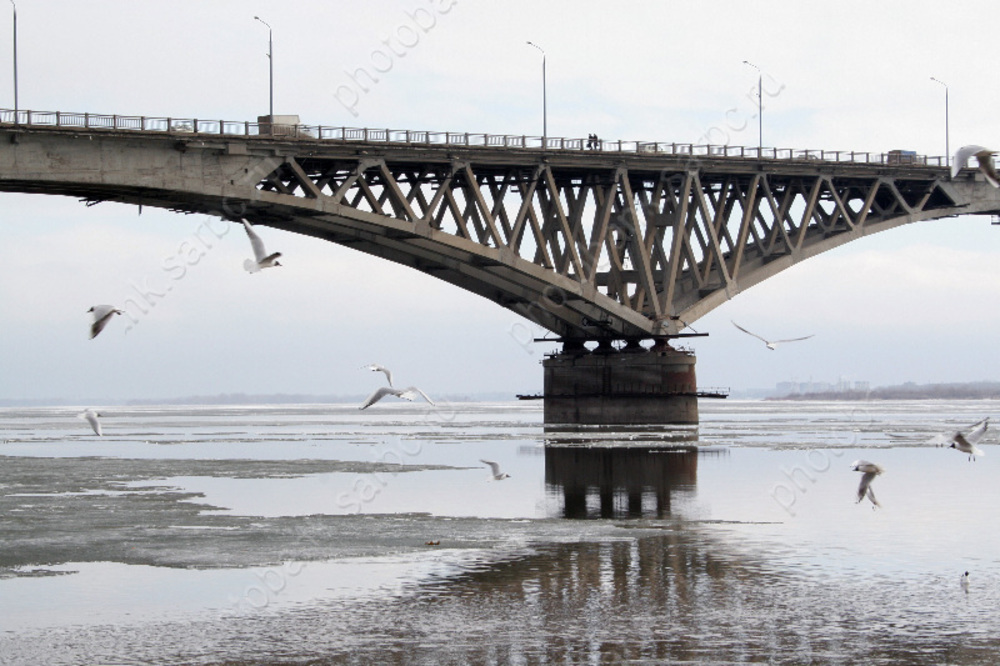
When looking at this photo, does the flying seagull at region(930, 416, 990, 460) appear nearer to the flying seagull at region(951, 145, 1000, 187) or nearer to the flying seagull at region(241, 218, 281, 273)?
the flying seagull at region(951, 145, 1000, 187)

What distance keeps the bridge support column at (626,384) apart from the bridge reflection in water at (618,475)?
613 inches

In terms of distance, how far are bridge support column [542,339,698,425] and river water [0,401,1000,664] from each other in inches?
1485

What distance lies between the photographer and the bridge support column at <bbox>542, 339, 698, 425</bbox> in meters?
93.6

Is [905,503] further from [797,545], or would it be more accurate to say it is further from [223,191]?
[223,191]

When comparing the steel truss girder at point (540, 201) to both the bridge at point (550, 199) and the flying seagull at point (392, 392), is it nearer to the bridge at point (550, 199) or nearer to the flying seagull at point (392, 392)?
the bridge at point (550, 199)

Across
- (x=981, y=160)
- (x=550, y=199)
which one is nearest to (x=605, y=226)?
(x=550, y=199)

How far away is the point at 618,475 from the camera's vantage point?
170 ft

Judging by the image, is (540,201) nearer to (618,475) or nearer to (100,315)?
(618,475)

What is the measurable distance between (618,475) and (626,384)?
4373 centimetres

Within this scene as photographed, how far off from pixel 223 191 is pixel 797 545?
148 feet

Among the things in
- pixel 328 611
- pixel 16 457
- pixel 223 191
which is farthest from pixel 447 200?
pixel 328 611

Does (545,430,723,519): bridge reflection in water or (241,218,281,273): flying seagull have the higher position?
(241,218,281,273): flying seagull

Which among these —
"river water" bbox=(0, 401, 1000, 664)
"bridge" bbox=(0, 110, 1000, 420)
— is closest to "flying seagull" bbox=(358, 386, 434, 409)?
"river water" bbox=(0, 401, 1000, 664)

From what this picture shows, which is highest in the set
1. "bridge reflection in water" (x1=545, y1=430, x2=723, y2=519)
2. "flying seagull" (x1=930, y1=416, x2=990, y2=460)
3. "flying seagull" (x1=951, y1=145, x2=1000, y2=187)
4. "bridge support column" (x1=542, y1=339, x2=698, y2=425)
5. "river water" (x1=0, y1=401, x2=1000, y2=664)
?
"flying seagull" (x1=951, y1=145, x2=1000, y2=187)
